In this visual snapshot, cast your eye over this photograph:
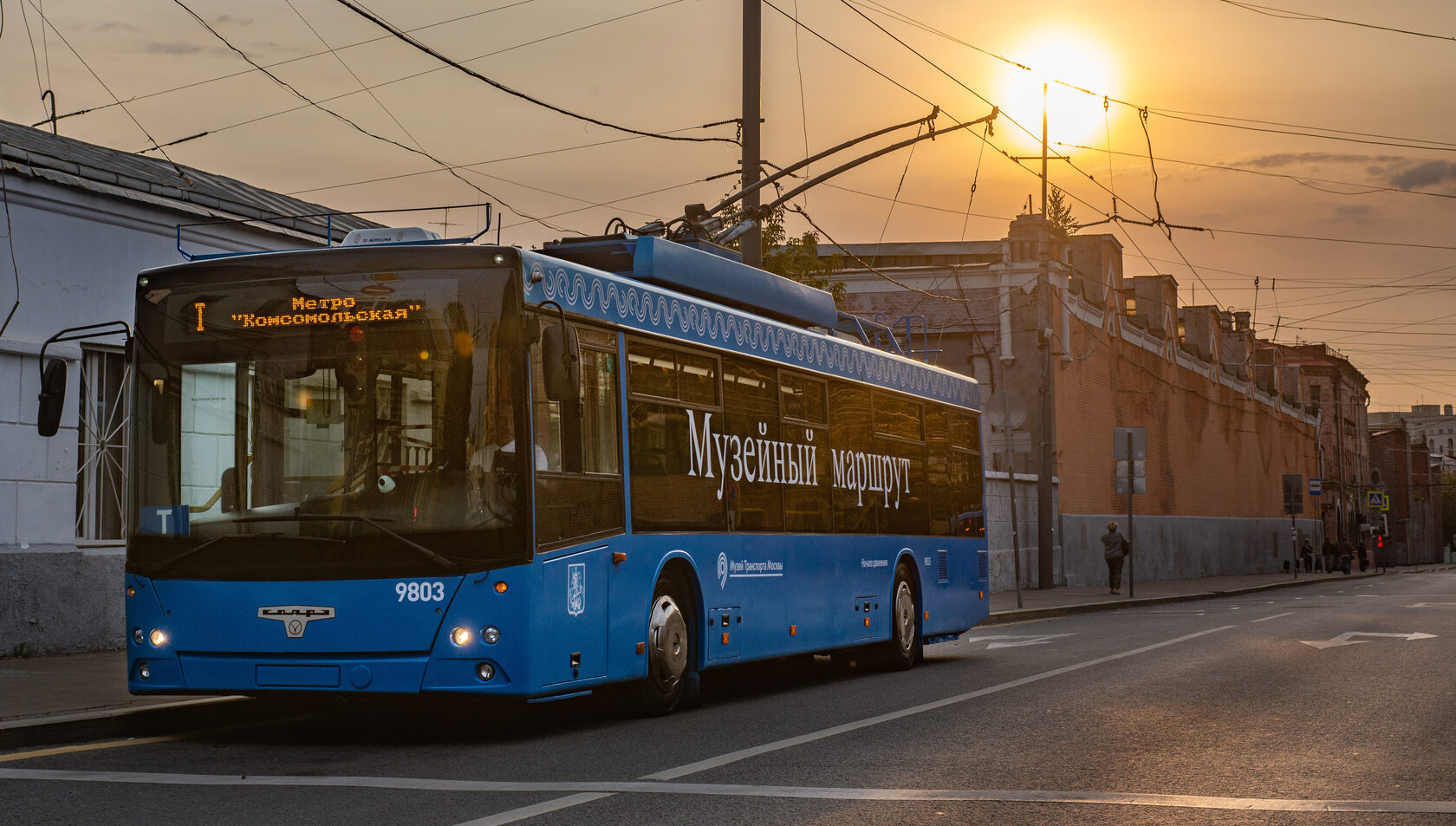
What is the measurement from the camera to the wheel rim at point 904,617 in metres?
16.0

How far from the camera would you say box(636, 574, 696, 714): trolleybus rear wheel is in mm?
11227

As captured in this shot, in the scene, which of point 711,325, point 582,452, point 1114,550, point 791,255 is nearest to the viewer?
point 582,452

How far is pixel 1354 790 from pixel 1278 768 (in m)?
0.77

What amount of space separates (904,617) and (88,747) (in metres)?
8.52

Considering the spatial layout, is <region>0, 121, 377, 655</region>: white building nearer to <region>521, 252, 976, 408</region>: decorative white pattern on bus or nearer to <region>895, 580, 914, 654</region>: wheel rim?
<region>521, 252, 976, 408</region>: decorative white pattern on bus

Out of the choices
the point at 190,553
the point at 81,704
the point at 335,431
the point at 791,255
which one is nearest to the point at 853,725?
the point at 335,431

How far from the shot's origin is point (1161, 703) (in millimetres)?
11859

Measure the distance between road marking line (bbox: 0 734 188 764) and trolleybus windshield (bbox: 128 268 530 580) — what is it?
103 centimetres

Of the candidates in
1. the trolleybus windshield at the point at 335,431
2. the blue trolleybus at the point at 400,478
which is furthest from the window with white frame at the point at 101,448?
the trolleybus windshield at the point at 335,431

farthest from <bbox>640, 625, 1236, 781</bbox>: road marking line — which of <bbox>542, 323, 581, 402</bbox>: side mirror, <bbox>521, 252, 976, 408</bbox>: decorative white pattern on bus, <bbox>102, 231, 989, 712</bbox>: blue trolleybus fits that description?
<bbox>521, 252, 976, 408</bbox>: decorative white pattern on bus

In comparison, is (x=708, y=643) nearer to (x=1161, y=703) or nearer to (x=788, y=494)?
(x=788, y=494)

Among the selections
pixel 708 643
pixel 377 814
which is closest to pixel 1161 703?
pixel 708 643

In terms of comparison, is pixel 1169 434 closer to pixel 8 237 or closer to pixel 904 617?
pixel 904 617

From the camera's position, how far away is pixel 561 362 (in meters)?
9.77
